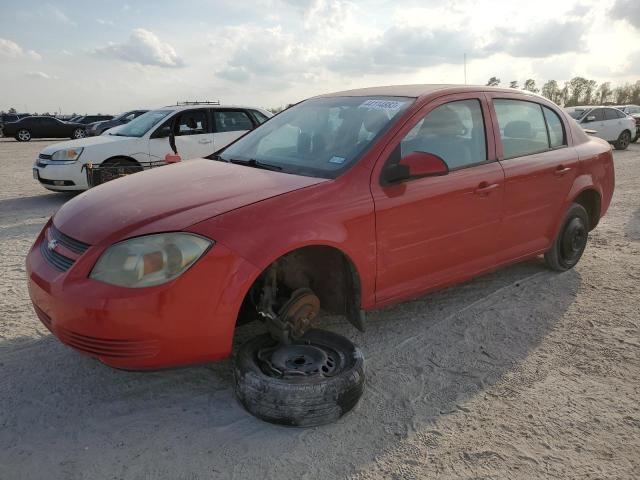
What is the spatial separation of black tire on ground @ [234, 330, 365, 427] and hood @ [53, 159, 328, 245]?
2.74 feet

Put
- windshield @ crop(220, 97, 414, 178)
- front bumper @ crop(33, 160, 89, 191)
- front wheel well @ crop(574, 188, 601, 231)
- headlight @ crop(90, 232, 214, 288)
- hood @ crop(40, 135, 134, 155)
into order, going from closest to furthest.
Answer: headlight @ crop(90, 232, 214, 288), windshield @ crop(220, 97, 414, 178), front wheel well @ crop(574, 188, 601, 231), front bumper @ crop(33, 160, 89, 191), hood @ crop(40, 135, 134, 155)

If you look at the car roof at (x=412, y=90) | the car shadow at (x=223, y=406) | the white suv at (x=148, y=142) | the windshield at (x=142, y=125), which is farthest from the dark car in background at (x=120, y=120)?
the car shadow at (x=223, y=406)

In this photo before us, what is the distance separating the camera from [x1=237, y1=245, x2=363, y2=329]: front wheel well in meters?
2.96

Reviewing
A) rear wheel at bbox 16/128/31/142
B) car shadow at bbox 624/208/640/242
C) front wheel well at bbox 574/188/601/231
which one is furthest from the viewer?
rear wheel at bbox 16/128/31/142

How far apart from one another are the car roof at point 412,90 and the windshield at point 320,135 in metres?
0.10

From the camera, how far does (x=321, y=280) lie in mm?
3191

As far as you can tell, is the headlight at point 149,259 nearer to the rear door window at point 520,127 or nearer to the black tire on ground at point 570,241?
the rear door window at point 520,127

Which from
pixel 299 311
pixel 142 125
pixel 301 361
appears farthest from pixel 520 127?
pixel 142 125

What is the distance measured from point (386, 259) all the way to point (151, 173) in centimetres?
171

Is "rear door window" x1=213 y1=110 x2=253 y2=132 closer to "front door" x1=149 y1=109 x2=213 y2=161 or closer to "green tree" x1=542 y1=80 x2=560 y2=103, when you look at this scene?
"front door" x1=149 y1=109 x2=213 y2=161

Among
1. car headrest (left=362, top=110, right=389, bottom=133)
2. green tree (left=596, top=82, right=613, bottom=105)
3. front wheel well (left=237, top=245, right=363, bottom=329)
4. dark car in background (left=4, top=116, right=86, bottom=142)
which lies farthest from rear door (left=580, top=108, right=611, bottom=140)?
green tree (left=596, top=82, right=613, bottom=105)

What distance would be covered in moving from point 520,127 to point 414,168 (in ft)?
5.10

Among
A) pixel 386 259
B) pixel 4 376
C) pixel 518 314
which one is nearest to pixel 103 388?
pixel 4 376

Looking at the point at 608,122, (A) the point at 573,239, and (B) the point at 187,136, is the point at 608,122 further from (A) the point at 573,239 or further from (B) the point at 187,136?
(A) the point at 573,239
